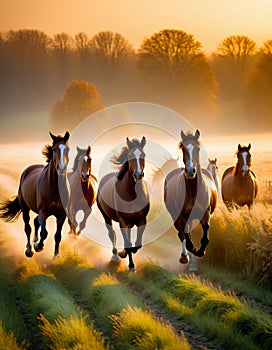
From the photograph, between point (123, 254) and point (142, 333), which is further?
point (123, 254)

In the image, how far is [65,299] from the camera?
9914 mm

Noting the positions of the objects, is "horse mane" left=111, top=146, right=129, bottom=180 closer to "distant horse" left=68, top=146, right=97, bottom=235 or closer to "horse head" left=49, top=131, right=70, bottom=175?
"horse head" left=49, top=131, right=70, bottom=175

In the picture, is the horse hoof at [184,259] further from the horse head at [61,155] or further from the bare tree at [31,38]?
the bare tree at [31,38]

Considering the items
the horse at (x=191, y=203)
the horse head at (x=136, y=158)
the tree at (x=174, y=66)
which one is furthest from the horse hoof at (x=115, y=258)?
the tree at (x=174, y=66)

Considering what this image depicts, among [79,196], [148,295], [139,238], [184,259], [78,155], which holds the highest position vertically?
[78,155]

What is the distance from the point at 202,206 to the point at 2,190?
63.1 ft

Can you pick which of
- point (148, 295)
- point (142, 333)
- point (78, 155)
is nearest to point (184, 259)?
point (148, 295)

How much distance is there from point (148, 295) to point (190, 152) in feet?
9.95

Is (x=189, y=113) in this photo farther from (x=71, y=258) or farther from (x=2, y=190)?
(x=71, y=258)

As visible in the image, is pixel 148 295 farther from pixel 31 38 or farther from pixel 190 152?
pixel 31 38

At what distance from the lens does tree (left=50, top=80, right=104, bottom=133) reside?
60.6m

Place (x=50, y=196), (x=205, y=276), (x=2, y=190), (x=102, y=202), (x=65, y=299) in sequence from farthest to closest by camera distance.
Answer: (x=2, y=190)
(x=102, y=202)
(x=50, y=196)
(x=205, y=276)
(x=65, y=299)

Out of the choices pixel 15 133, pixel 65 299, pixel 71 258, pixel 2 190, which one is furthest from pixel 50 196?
pixel 15 133

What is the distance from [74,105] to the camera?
200 feet
